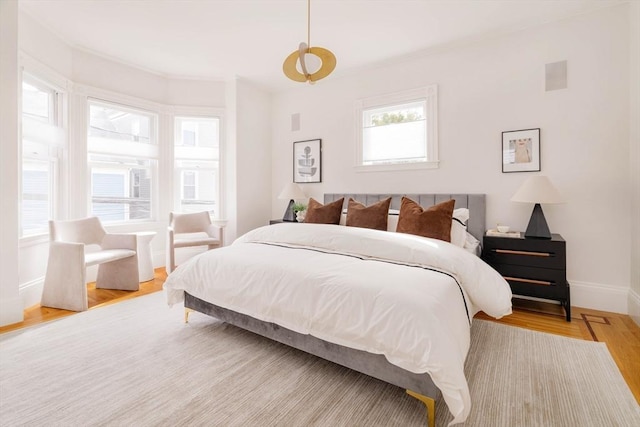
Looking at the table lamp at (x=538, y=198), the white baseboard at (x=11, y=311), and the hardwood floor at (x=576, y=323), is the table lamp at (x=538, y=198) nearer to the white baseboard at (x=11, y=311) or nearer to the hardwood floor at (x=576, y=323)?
the hardwood floor at (x=576, y=323)

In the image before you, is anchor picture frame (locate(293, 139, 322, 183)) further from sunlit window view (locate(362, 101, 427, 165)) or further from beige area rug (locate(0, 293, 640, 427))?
beige area rug (locate(0, 293, 640, 427))

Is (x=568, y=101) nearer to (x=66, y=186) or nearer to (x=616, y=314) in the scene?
(x=616, y=314)

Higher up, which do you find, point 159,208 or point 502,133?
point 502,133

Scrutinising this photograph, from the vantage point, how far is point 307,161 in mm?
4848

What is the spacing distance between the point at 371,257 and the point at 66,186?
3.82 metres

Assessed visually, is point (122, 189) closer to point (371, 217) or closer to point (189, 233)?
point (189, 233)

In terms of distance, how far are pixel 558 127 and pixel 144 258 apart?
490cm

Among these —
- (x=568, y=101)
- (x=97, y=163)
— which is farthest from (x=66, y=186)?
(x=568, y=101)

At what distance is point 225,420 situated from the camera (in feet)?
5.10

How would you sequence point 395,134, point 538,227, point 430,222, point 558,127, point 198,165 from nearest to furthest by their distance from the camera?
point 430,222, point 538,227, point 558,127, point 395,134, point 198,165

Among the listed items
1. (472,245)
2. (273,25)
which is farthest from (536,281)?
(273,25)

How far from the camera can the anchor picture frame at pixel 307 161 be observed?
472 cm

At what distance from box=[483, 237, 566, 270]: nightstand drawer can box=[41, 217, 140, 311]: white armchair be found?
3.88m

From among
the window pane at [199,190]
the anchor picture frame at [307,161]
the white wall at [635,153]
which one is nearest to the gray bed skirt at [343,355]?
the white wall at [635,153]
